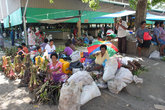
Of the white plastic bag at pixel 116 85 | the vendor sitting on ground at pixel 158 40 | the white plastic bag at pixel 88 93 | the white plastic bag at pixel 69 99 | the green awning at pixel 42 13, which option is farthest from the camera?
the green awning at pixel 42 13

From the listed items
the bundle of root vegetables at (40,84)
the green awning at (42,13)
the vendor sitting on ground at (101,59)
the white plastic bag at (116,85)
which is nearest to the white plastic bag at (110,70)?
the white plastic bag at (116,85)

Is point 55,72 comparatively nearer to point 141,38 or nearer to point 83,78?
point 83,78

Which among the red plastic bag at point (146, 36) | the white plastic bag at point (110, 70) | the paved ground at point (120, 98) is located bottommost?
the paved ground at point (120, 98)

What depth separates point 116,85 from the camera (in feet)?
9.79

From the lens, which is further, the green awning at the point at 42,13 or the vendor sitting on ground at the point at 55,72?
the green awning at the point at 42,13

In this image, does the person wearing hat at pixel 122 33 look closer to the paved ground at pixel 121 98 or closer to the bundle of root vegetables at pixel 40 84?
the paved ground at pixel 121 98

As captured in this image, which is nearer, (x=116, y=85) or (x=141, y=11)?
(x=116, y=85)

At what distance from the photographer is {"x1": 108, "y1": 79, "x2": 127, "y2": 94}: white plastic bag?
2945mm

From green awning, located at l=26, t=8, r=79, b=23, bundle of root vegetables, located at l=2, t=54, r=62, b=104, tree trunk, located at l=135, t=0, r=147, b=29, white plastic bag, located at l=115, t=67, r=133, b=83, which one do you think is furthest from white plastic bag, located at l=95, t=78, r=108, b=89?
green awning, located at l=26, t=8, r=79, b=23

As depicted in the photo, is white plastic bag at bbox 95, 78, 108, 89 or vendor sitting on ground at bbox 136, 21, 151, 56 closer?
white plastic bag at bbox 95, 78, 108, 89

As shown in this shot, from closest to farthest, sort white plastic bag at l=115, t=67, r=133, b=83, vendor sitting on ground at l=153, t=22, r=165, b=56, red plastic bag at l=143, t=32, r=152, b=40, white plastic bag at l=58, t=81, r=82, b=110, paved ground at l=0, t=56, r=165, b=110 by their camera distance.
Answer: white plastic bag at l=58, t=81, r=82, b=110 → paved ground at l=0, t=56, r=165, b=110 → white plastic bag at l=115, t=67, r=133, b=83 → red plastic bag at l=143, t=32, r=152, b=40 → vendor sitting on ground at l=153, t=22, r=165, b=56

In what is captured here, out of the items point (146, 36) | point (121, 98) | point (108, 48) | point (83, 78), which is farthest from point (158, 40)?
point (83, 78)

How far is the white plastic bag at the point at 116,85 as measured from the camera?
2.95 m

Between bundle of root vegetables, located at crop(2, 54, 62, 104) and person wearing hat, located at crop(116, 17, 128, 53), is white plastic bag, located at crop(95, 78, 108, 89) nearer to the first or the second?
bundle of root vegetables, located at crop(2, 54, 62, 104)
